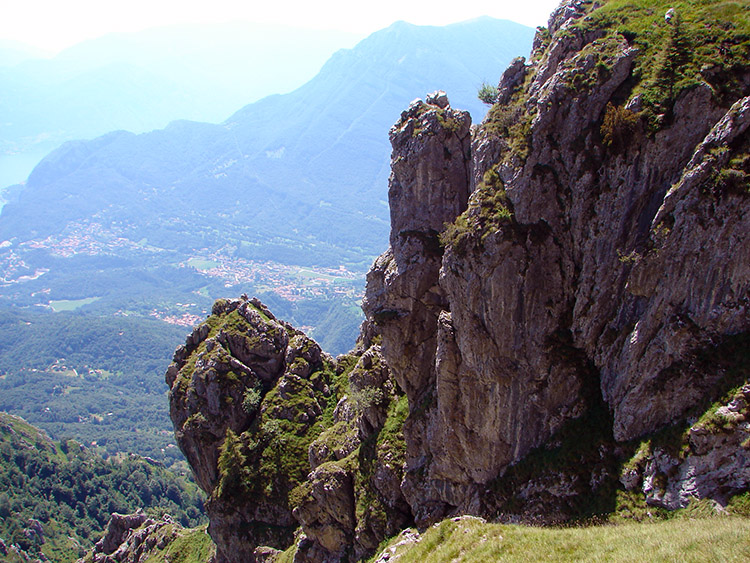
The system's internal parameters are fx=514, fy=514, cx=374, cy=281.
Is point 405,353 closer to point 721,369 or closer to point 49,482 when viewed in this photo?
point 721,369

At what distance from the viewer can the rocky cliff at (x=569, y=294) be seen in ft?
80.0

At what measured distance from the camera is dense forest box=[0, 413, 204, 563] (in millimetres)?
125875

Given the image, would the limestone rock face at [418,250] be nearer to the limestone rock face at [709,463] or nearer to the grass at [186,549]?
the limestone rock face at [709,463]

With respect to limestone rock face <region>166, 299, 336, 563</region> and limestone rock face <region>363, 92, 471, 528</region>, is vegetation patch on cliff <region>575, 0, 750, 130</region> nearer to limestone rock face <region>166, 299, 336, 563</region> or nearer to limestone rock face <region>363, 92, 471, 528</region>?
limestone rock face <region>363, 92, 471, 528</region>

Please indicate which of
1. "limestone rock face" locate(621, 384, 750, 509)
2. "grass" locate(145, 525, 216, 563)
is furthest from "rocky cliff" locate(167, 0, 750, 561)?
"grass" locate(145, 525, 216, 563)

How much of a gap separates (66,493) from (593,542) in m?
164

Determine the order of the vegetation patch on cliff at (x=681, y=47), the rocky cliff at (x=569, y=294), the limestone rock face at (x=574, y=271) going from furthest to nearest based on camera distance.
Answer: the vegetation patch on cliff at (x=681, y=47)
the limestone rock face at (x=574, y=271)
the rocky cliff at (x=569, y=294)

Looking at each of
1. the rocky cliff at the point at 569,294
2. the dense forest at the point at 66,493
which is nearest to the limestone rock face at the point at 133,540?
the dense forest at the point at 66,493

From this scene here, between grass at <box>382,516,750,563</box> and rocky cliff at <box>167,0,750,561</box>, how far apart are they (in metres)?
3.31

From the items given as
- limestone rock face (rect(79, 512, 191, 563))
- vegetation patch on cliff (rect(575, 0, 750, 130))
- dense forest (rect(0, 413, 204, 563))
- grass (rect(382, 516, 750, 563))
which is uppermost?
vegetation patch on cliff (rect(575, 0, 750, 130))

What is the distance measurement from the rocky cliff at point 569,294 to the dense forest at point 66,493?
11122 centimetres

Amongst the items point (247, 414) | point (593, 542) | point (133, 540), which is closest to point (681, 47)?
point (593, 542)

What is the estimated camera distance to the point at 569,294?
1220 inches

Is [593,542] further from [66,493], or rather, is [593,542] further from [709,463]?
[66,493]
